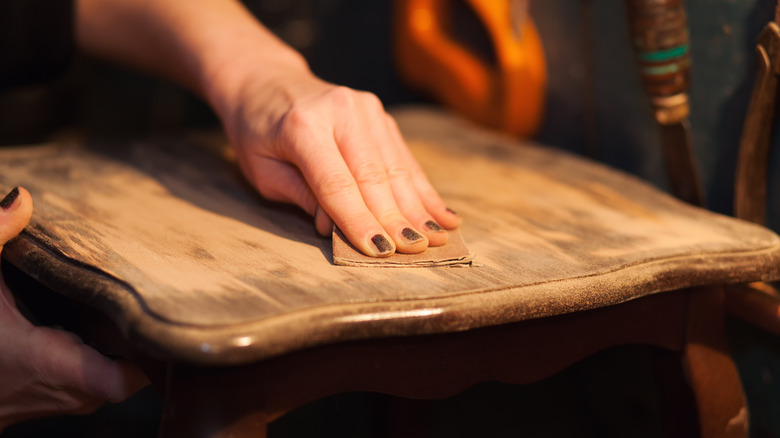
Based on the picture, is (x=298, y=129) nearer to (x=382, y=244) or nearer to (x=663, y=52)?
(x=382, y=244)

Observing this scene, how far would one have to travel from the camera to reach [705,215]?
0.64m

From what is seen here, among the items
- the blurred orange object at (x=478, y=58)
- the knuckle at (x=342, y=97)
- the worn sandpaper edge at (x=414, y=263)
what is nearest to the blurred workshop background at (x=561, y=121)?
the blurred orange object at (x=478, y=58)

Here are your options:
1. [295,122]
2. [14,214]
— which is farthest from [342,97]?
[14,214]

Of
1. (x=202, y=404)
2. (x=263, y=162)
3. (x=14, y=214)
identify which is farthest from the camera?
(x=263, y=162)

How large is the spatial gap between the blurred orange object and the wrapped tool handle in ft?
0.70

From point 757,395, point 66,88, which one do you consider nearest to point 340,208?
point 757,395

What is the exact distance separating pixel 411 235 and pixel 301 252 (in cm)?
8

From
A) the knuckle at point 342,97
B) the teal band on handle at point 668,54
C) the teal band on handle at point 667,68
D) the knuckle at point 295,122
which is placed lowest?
the knuckle at point 295,122

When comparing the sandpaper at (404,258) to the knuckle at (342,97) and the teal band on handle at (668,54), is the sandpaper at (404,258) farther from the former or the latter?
the teal band on handle at (668,54)

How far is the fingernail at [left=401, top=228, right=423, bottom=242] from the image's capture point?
1.71ft

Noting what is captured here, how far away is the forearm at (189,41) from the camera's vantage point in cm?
68

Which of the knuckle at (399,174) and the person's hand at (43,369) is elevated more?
the knuckle at (399,174)

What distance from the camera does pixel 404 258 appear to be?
1.69 ft

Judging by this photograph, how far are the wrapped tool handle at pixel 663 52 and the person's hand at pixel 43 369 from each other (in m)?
0.54
